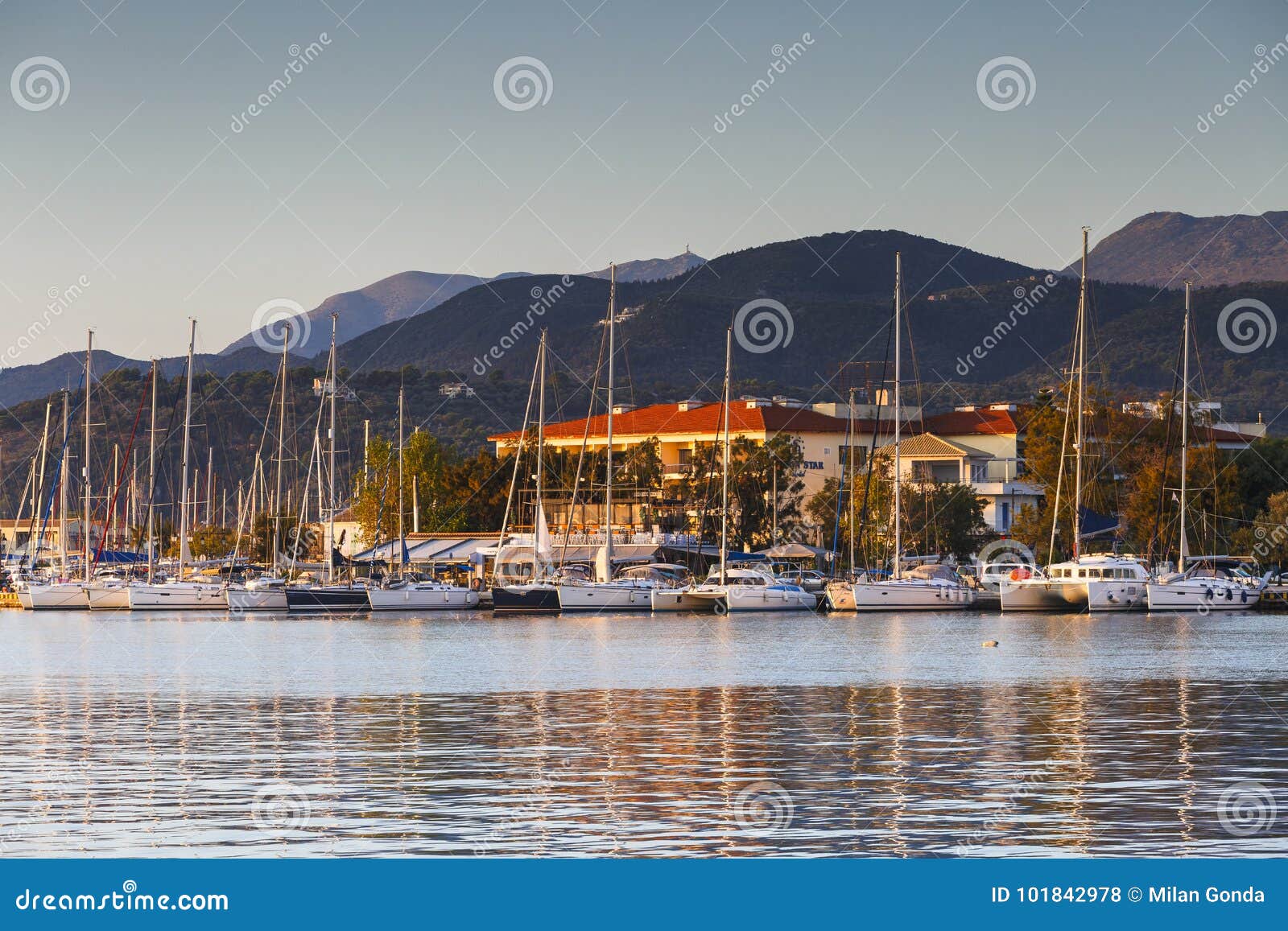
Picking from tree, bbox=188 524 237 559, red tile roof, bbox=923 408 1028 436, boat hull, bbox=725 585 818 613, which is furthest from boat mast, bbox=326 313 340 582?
red tile roof, bbox=923 408 1028 436

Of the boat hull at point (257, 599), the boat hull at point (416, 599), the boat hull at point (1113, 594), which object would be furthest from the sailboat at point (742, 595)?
the boat hull at point (257, 599)

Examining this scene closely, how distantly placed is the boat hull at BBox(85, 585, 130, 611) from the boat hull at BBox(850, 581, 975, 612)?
3914cm

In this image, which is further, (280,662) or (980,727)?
(280,662)

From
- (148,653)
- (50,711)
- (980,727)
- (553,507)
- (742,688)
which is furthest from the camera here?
(553,507)

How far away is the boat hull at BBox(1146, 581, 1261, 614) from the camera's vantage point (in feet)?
280

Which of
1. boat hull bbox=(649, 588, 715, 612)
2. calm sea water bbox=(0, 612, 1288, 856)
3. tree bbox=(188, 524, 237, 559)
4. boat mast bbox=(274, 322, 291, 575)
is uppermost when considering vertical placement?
boat mast bbox=(274, 322, 291, 575)

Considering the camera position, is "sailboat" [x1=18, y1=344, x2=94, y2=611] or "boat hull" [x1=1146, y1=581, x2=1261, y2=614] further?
"sailboat" [x1=18, y1=344, x2=94, y2=611]

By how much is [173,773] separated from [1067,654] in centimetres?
3486

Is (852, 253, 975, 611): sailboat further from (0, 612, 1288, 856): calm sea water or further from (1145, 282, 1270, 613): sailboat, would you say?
(0, 612, 1288, 856): calm sea water

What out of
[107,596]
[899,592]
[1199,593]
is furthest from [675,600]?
[107,596]

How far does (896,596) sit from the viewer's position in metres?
85.8
